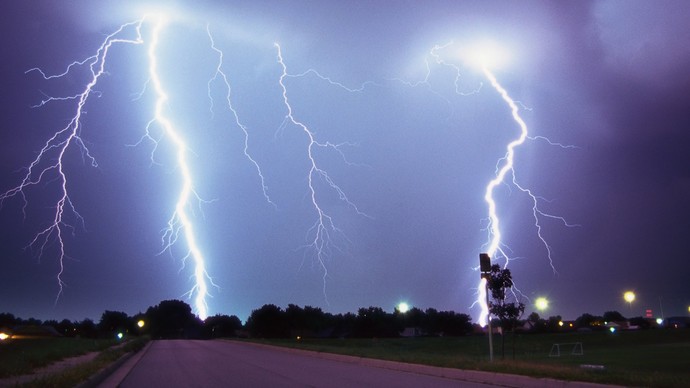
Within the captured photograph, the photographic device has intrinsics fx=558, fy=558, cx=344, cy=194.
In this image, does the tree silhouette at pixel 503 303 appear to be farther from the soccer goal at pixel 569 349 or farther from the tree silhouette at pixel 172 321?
the tree silhouette at pixel 172 321

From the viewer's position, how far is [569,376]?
35.0 ft

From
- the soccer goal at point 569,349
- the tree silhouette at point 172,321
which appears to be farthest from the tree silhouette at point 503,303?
the tree silhouette at point 172,321

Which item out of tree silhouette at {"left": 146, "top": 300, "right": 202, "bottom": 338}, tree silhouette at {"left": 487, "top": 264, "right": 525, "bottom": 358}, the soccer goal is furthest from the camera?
tree silhouette at {"left": 146, "top": 300, "right": 202, "bottom": 338}

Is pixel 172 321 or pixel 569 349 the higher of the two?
pixel 172 321

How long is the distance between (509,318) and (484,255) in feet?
18.9

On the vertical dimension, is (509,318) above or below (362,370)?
above

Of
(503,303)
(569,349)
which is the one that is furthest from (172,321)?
(503,303)

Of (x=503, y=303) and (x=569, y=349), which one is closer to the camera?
(x=503, y=303)

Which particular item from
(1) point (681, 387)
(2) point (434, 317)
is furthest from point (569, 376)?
(2) point (434, 317)

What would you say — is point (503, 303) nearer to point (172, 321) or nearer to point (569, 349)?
point (569, 349)

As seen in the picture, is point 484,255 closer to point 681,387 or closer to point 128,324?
point 681,387

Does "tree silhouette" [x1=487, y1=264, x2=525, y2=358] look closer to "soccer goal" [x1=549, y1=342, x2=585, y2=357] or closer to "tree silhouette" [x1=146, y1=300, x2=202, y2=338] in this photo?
"soccer goal" [x1=549, y1=342, x2=585, y2=357]

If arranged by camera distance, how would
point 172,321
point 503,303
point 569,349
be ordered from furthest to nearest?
point 172,321 → point 569,349 → point 503,303

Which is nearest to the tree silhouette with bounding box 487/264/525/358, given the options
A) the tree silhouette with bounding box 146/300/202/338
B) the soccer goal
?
the soccer goal
